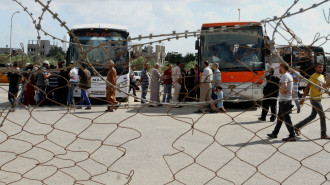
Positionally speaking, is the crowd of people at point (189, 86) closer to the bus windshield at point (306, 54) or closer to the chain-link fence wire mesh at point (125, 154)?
the chain-link fence wire mesh at point (125, 154)

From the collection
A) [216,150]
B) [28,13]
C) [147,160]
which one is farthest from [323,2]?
[216,150]

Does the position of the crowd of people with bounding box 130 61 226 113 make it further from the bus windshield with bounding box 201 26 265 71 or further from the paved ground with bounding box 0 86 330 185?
the bus windshield with bounding box 201 26 265 71

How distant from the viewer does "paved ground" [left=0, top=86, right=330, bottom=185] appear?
196 inches

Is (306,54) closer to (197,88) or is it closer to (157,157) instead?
(197,88)

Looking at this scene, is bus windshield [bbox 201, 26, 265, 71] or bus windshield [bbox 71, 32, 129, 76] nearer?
Answer: bus windshield [bbox 71, 32, 129, 76]

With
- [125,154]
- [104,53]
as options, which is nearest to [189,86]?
[125,154]

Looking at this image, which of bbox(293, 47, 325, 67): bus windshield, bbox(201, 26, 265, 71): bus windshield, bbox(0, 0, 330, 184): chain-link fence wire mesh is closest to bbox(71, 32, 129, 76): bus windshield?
bbox(0, 0, 330, 184): chain-link fence wire mesh

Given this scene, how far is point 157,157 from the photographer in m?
6.29


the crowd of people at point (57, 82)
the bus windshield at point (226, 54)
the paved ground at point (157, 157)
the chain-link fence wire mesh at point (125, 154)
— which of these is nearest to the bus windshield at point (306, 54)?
the chain-link fence wire mesh at point (125, 154)

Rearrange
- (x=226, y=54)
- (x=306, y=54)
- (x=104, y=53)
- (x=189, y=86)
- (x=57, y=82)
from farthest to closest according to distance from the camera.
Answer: (x=57, y=82) < (x=189, y=86) < (x=226, y=54) < (x=104, y=53) < (x=306, y=54)

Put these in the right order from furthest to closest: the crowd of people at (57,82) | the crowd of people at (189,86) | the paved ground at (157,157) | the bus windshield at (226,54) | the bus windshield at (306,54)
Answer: the bus windshield at (226,54) → the paved ground at (157,157) → the crowd of people at (189,86) → the bus windshield at (306,54) → the crowd of people at (57,82)

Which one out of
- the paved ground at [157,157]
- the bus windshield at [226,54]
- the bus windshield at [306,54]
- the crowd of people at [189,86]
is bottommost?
the paved ground at [157,157]

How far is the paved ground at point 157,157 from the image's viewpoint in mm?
4973

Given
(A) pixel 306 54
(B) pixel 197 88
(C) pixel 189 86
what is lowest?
(C) pixel 189 86
